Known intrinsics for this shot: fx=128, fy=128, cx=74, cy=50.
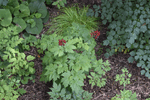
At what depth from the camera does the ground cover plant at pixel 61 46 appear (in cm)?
221

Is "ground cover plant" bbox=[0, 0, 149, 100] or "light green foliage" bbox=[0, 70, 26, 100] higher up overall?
"ground cover plant" bbox=[0, 0, 149, 100]

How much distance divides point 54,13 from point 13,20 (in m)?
1.13

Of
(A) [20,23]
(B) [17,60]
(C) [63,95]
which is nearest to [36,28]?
(A) [20,23]

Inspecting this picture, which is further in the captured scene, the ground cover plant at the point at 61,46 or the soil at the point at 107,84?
the soil at the point at 107,84

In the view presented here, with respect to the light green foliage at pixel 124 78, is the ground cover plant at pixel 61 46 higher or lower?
higher

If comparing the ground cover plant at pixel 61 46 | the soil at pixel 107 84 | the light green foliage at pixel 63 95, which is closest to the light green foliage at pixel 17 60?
the ground cover plant at pixel 61 46

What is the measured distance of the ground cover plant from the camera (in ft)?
7.27

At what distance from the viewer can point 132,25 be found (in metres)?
2.86

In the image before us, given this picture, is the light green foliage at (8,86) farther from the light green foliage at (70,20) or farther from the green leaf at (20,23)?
the light green foliage at (70,20)

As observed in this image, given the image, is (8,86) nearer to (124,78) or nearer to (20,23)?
(20,23)

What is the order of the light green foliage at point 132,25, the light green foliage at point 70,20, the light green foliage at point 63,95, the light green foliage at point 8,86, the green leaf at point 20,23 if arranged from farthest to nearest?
the light green foliage at point 70,20 < the green leaf at point 20,23 < the light green foliage at point 132,25 < the light green foliage at point 8,86 < the light green foliage at point 63,95

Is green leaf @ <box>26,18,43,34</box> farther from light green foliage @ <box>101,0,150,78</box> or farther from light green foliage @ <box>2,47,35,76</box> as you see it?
light green foliage @ <box>101,0,150,78</box>

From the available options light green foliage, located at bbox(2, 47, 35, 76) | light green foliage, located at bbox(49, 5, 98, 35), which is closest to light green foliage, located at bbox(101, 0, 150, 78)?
light green foliage, located at bbox(49, 5, 98, 35)

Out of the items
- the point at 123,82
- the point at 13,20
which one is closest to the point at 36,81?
the point at 13,20
